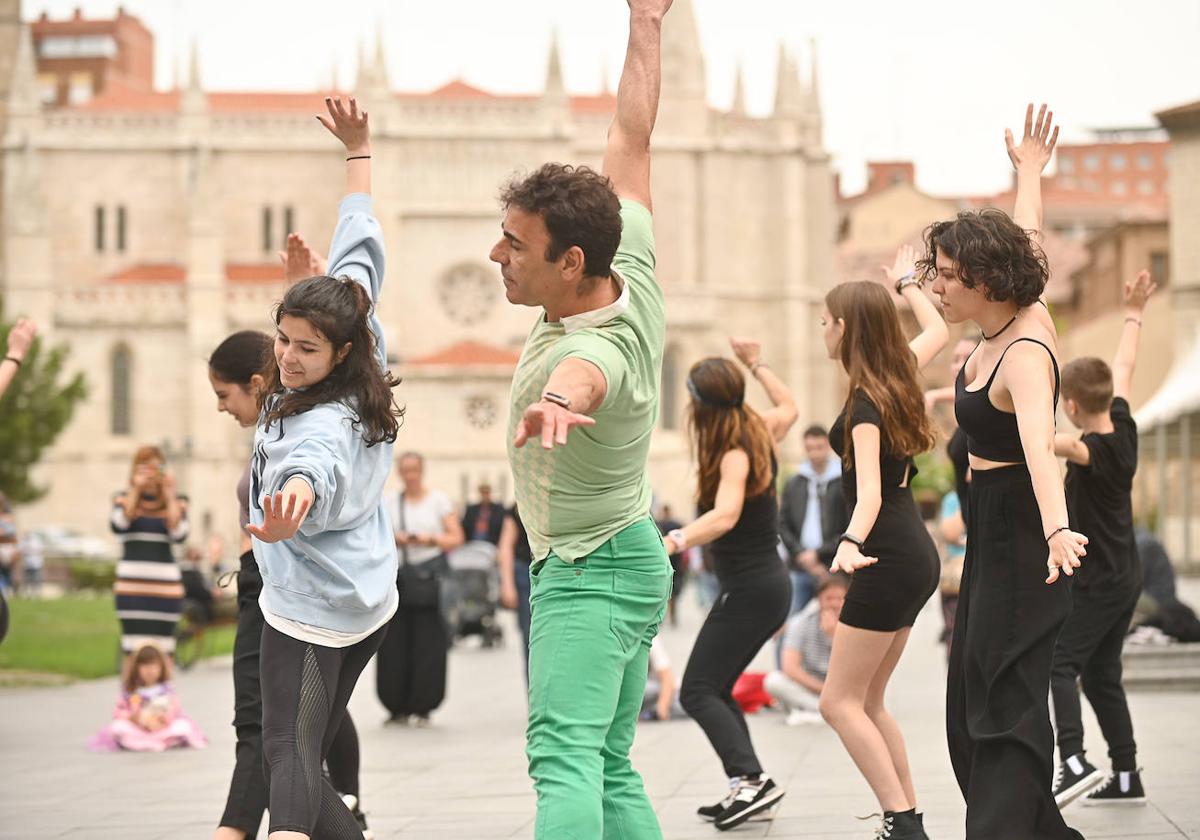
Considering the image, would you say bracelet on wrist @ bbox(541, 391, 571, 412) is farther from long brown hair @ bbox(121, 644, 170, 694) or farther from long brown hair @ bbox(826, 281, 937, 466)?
long brown hair @ bbox(121, 644, 170, 694)

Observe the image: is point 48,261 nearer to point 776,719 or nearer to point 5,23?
point 5,23

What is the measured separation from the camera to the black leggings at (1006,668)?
4.42 meters

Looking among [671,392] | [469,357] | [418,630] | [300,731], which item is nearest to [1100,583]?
[300,731]

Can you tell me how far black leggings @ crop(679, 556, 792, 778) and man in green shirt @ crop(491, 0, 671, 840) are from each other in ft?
8.05

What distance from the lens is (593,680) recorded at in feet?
12.4

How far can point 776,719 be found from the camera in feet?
35.0

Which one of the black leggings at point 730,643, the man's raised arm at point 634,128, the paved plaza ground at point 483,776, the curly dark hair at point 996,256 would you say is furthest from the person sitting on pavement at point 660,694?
the man's raised arm at point 634,128

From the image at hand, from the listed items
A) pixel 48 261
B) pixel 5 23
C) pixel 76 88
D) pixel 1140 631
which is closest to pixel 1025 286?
pixel 1140 631

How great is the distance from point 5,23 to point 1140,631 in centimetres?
7394

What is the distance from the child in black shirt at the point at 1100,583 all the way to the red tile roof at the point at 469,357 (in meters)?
50.9

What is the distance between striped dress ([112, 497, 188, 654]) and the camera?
10062 mm

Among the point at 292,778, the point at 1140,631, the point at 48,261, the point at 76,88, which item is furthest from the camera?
the point at 76,88

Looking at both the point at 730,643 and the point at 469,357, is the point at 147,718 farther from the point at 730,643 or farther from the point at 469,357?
the point at 469,357

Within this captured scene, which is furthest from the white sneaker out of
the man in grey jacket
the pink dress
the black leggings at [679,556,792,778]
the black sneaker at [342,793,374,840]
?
the black sneaker at [342,793,374,840]
